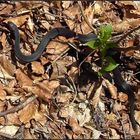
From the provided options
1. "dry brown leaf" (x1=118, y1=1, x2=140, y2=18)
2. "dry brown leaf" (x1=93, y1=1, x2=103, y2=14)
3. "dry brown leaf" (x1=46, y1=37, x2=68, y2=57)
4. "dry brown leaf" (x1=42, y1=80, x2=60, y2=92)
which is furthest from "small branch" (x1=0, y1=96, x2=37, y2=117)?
"dry brown leaf" (x1=118, y1=1, x2=140, y2=18)

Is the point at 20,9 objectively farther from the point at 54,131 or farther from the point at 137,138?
the point at 137,138

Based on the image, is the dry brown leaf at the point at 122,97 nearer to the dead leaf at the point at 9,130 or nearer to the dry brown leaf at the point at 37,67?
the dry brown leaf at the point at 37,67

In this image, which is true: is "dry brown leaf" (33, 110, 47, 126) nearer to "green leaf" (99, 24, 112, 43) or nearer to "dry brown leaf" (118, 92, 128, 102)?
"dry brown leaf" (118, 92, 128, 102)

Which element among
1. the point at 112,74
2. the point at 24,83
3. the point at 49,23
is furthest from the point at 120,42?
Answer: the point at 24,83

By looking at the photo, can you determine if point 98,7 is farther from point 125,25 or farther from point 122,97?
point 122,97

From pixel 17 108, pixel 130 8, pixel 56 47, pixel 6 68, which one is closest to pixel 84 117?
pixel 17 108

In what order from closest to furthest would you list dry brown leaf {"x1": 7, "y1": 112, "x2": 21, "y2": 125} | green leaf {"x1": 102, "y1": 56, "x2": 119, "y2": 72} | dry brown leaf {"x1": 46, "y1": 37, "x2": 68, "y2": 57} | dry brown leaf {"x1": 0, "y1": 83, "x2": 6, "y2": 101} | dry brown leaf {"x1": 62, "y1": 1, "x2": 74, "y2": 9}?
1. green leaf {"x1": 102, "y1": 56, "x2": 119, "y2": 72}
2. dry brown leaf {"x1": 7, "y1": 112, "x2": 21, "y2": 125}
3. dry brown leaf {"x1": 0, "y1": 83, "x2": 6, "y2": 101}
4. dry brown leaf {"x1": 46, "y1": 37, "x2": 68, "y2": 57}
5. dry brown leaf {"x1": 62, "y1": 1, "x2": 74, "y2": 9}
